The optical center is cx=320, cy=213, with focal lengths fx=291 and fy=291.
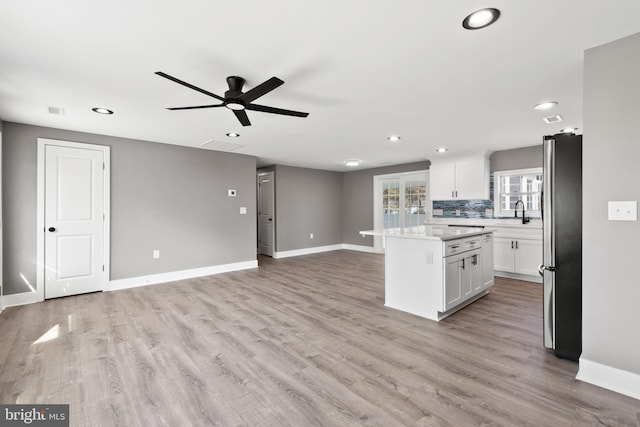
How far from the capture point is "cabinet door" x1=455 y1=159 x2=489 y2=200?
5785 mm

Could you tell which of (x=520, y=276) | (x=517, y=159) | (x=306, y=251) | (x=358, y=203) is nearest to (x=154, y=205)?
(x=306, y=251)

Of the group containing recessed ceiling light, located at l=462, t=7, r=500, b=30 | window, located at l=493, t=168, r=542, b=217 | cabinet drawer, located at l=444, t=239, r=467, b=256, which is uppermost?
recessed ceiling light, located at l=462, t=7, r=500, b=30

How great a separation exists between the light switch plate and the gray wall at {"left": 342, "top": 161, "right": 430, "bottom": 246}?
5.76m

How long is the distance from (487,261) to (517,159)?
2.68 metres

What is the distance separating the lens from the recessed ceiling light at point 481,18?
170cm

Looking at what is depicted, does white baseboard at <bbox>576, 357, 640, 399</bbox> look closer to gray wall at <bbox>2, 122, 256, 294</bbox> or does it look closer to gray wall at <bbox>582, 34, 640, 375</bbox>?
gray wall at <bbox>582, 34, 640, 375</bbox>

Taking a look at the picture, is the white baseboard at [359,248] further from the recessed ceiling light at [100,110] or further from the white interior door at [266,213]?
the recessed ceiling light at [100,110]

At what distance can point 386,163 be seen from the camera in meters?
7.34

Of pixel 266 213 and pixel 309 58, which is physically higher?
pixel 309 58

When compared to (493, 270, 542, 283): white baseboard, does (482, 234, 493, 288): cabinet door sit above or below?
above

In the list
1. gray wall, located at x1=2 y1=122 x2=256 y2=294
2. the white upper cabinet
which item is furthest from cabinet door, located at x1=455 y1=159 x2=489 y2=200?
gray wall, located at x1=2 y1=122 x2=256 y2=294

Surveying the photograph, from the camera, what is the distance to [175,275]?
5.06 m

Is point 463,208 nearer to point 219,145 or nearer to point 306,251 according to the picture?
point 306,251

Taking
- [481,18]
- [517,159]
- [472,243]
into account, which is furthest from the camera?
[517,159]
